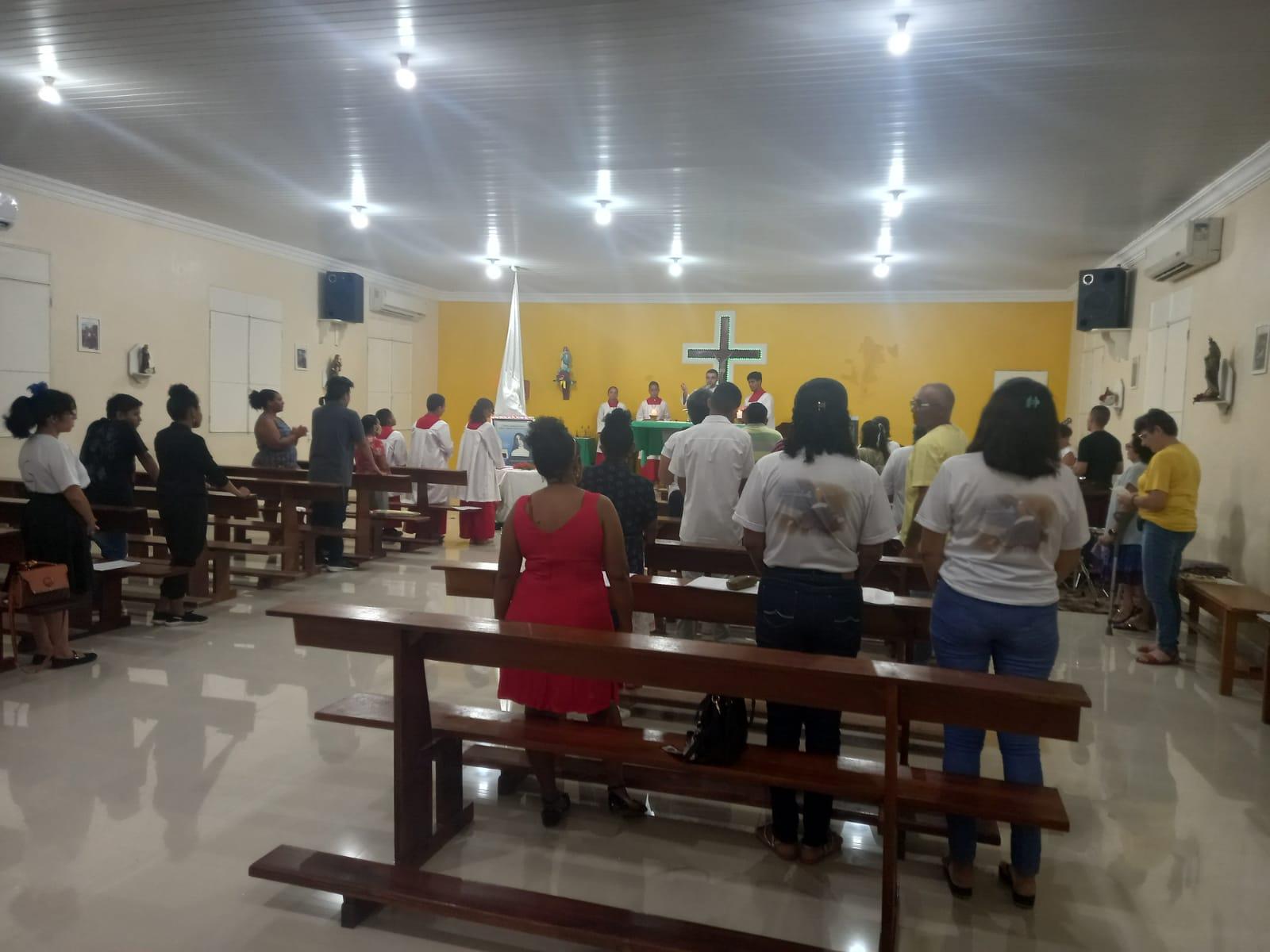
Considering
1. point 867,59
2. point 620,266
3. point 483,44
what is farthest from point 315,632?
point 620,266

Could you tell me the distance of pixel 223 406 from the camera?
9273 mm

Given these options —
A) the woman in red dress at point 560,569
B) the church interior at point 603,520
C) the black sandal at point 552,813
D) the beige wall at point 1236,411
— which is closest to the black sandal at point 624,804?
the church interior at point 603,520

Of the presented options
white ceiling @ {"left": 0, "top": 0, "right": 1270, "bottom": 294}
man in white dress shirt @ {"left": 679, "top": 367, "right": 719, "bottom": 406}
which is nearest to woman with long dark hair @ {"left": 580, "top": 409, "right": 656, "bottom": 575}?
white ceiling @ {"left": 0, "top": 0, "right": 1270, "bottom": 294}

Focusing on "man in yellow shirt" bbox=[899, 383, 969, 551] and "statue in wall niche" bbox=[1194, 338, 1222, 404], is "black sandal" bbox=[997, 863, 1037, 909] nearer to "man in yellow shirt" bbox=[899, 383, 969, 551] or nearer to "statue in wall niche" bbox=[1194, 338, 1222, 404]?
"man in yellow shirt" bbox=[899, 383, 969, 551]

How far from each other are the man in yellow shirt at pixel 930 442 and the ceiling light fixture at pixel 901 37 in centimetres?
160

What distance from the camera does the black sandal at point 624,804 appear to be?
115 inches

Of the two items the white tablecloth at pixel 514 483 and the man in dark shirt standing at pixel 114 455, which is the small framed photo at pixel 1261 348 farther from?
the man in dark shirt standing at pixel 114 455

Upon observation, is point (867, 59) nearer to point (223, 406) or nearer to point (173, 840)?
point (173, 840)

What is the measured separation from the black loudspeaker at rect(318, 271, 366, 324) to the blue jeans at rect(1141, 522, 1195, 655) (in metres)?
9.19

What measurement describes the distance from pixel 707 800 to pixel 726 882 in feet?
1.79

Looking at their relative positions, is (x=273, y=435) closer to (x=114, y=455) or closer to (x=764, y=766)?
(x=114, y=455)

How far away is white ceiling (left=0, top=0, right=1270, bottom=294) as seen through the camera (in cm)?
404

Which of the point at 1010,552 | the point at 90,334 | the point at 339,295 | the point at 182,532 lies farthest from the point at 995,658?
the point at 339,295

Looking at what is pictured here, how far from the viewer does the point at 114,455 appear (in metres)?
5.37
